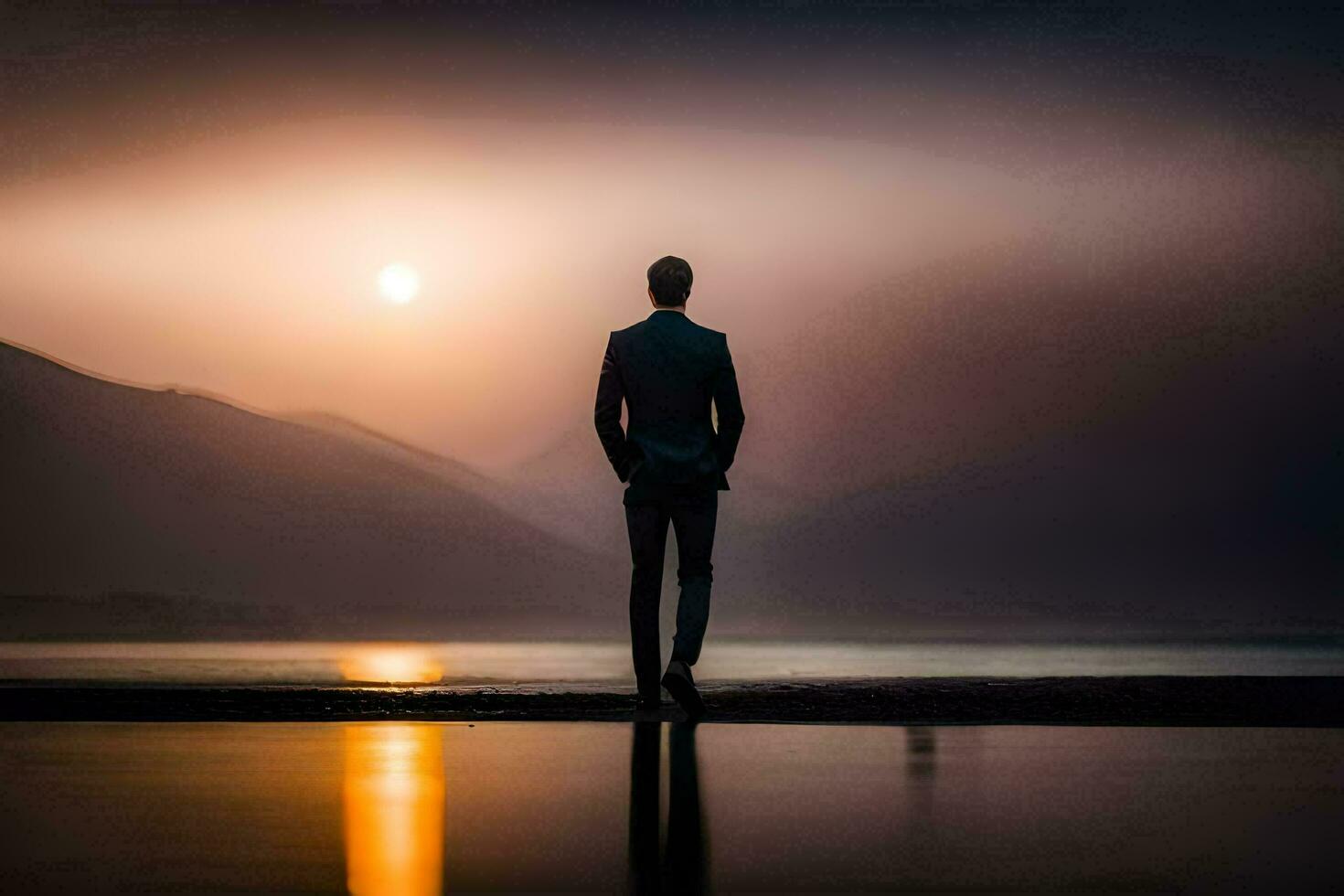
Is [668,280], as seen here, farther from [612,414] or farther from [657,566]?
[657,566]

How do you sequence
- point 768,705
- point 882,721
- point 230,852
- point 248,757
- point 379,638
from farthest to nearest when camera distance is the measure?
1. point 379,638
2. point 768,705
3. point 882,721
4. point 248,757
5. point 230,852

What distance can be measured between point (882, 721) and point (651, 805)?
1.68m

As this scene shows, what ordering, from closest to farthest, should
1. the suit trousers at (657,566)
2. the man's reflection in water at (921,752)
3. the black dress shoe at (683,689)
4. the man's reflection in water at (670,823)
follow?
1. the man's reflection in water at (670,823)
2. the man's reflection in water at (921,752)
3. the black dress shoe at (683,689)
4. the suit trousers at (657,566)

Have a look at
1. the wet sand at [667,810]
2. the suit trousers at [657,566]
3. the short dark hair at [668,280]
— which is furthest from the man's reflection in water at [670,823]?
the short dark hair at [668,280]

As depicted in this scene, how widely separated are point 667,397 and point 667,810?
2.13 metres

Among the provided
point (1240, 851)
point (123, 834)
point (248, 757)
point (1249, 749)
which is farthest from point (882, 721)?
point (123, 834)

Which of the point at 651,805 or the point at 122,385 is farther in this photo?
the point at 122,385

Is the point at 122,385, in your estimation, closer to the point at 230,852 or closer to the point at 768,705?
the point at 768,705

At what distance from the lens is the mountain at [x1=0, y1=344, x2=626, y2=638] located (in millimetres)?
8188

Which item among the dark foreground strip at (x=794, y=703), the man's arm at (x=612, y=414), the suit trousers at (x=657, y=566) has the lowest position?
the dark foreground strip at (x=794, y=703)

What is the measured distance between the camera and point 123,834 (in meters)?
2.37

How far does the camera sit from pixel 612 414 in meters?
4.66

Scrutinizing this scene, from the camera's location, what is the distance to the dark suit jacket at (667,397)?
4594 mm

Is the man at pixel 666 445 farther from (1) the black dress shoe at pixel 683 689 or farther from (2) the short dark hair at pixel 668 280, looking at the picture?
(1) the black dress shoe at pixel 683 689
